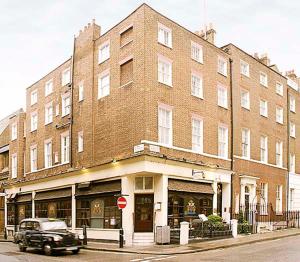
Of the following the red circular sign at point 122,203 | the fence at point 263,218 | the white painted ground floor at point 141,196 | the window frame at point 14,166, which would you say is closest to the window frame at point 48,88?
the white painted ground floor at point 141,196

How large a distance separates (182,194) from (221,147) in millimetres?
5474

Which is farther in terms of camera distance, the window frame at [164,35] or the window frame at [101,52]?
the window frame at [101,52]

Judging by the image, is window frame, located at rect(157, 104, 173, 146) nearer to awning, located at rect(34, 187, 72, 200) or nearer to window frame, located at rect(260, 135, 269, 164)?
awning, located at rect(34, 187, 72, 200)

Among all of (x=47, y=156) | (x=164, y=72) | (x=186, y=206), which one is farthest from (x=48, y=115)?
(x=186, y=206)

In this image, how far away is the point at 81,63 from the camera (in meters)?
31.8

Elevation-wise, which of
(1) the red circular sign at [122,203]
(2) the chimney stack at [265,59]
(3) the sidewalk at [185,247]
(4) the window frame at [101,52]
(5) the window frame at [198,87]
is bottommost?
(3) the sidewalk at [185,247]

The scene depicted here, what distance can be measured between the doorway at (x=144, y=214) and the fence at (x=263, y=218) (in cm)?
610

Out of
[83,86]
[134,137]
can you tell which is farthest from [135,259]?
[83,86]

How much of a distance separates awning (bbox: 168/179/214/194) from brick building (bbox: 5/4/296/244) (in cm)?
9

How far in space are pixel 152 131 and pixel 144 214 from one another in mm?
4705

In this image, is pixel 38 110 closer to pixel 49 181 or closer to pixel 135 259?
pixel 49 181

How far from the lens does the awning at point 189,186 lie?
2545cm

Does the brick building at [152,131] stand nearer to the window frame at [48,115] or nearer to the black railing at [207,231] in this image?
the window frame at [48,115]

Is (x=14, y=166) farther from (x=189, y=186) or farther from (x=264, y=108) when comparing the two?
(x=264, y=108)
